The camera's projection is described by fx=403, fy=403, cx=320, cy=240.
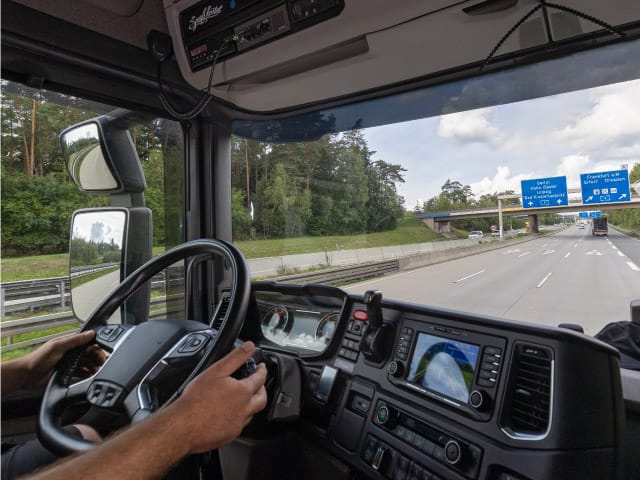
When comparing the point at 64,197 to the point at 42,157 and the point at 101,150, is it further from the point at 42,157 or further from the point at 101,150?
the point at 101,150

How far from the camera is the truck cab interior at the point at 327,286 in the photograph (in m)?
1.19

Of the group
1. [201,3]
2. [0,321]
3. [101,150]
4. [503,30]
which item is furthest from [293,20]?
[0,321]

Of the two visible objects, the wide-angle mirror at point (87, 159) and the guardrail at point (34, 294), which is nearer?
the guardrail at point (34, 294)

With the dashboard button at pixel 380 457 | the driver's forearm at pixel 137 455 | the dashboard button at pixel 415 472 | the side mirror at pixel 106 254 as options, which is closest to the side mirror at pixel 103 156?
the side mirror at pixel 106 254

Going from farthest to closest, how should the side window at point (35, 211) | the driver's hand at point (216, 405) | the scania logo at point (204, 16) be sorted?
the scania logo at point (204, 16) → the side window at point (35, 211) → the driver's hand at point (216, 405)

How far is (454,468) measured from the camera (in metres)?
1.24

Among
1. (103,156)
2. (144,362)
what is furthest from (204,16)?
(144,362)

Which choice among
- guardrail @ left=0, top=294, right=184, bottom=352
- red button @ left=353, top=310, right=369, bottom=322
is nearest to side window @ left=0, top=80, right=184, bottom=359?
guardrail @ left=0, top=294, right=184, bottom=352

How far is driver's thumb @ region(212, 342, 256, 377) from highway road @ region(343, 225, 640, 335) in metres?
0.88

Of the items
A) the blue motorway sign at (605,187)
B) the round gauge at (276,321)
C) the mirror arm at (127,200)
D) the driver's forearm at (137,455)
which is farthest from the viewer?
the round gauge at (276,321)

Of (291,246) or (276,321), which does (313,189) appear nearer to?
(291,246)

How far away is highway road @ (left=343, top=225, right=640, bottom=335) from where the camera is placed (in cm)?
144

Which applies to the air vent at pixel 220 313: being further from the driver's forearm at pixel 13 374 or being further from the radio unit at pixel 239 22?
the radio unit at pixel 239 22

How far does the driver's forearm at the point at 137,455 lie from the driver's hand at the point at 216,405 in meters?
0.02
